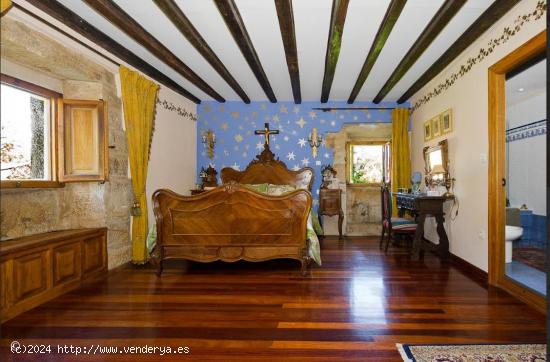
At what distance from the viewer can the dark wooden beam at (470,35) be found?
305cm

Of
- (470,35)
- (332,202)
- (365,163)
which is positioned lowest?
(332,202)

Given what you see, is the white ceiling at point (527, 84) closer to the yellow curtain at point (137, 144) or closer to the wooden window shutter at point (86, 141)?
the yellow curtain at point (137, 144)

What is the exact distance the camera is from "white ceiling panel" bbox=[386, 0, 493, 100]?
3121mm

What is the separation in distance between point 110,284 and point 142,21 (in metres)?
2.89

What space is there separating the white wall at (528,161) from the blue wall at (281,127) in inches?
80.5

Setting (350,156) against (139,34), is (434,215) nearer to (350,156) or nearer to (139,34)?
(350,156)

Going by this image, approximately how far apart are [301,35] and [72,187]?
130 inches

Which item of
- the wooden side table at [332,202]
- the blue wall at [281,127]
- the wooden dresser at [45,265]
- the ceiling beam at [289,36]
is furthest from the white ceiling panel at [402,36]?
the wooden dresser at [45,265]

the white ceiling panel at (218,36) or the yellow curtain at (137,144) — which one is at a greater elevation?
the white ceiling panel at (218,36)

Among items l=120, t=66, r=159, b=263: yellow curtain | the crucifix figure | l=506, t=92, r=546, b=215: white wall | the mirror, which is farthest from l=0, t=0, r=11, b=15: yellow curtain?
l=506, t=92, r=546, b=215: white wall

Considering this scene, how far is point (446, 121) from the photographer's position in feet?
15.5

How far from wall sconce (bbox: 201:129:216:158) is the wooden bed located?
9.88ft

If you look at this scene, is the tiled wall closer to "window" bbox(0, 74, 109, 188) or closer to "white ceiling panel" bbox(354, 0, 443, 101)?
"white ceiling panel" bbox(354, 0, 443, 101)

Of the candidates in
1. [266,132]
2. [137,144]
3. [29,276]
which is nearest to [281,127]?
[266,132]
